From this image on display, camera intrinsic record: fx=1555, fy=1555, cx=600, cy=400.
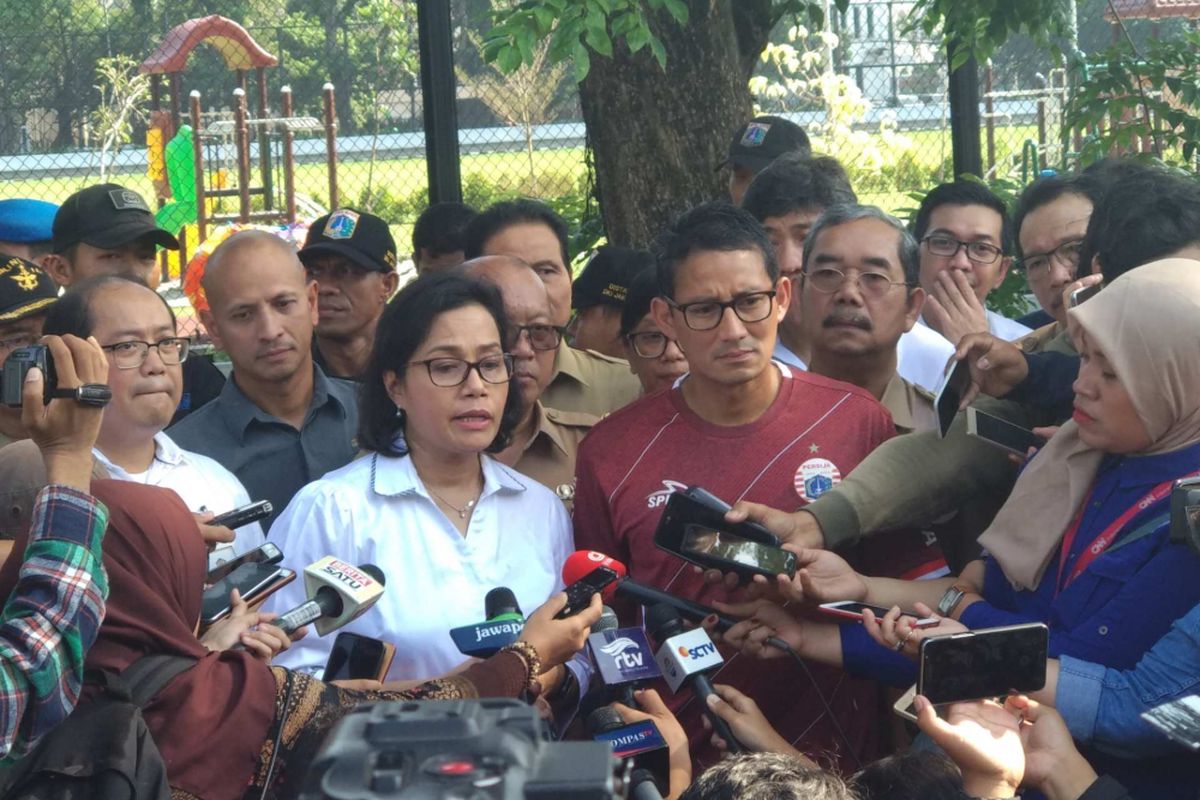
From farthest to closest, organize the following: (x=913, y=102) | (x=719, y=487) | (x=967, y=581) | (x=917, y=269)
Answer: (x=913, y=102), (x=917, y=269), (x=719, y=487), (x=967, y=581)

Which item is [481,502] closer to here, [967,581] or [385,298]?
[967,581]

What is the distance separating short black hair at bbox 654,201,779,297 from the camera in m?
4.24

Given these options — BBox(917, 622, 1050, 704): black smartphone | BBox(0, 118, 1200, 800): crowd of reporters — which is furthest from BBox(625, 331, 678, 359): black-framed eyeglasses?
BBox(917, 622, 1050, 704): black smartphone

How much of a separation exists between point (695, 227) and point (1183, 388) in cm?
152

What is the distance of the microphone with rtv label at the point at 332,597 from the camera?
3346 mm

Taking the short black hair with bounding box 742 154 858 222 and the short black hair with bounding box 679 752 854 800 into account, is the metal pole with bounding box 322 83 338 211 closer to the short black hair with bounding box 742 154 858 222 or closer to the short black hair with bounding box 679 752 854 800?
the short black hair with bounding box 742 154 858 222

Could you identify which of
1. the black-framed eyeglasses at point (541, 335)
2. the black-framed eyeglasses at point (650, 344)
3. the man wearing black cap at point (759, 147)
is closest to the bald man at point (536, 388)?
the black-framed eyeglasses at point (541, 335)

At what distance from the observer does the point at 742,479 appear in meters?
4.04

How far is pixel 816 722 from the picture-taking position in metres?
3.93

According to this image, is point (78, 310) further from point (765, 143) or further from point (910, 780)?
point (765, 143)

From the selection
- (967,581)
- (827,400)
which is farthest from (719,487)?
(967,581)

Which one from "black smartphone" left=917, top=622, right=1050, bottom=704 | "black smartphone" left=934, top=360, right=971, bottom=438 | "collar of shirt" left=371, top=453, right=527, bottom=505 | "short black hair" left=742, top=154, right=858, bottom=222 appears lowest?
"black smartphone" left=917, top=622, right=1050, bottom=704

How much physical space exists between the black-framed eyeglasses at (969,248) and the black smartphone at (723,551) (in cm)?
228

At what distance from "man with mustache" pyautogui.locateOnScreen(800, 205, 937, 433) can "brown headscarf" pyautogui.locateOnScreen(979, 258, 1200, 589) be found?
110 centimetres
